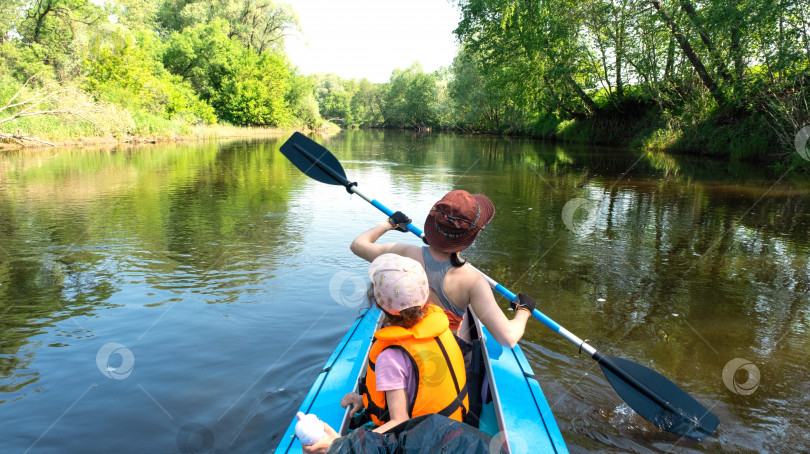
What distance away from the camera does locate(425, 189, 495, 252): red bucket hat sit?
2318 mm

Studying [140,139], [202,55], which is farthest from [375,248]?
[202,55]

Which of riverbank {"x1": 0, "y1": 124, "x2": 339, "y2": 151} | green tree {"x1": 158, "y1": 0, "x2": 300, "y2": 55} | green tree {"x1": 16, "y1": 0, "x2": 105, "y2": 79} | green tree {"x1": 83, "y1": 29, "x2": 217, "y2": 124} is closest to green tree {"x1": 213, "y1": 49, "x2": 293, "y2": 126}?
green tree {"x1": 158, "y1": 0, "x2": 300, "y2": 55}

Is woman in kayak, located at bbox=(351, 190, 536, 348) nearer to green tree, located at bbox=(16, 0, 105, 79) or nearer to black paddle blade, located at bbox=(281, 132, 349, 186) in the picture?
black paddle blade, located at bbox=(281, 132, 349, 186)

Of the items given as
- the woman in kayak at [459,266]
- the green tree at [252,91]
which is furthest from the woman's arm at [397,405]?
the green tree at [252,91]

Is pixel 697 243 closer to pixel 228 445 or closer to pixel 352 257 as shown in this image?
pixel 352 257

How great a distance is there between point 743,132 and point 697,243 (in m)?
Result: 12.4

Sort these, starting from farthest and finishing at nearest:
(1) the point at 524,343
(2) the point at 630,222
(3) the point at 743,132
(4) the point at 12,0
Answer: (4) the point at 12,0, (3) the point at 743,132, (2) the point at 630,222, (1) the point at 524,343

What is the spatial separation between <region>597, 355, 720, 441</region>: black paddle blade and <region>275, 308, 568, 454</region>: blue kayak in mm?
597

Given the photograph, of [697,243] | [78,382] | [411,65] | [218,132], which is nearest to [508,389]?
[78,382]

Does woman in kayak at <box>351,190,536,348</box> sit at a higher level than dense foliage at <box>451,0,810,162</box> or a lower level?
lower

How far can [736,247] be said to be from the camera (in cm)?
693

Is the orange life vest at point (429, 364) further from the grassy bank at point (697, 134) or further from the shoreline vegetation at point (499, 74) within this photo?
the grassy bank at point (697, 134)

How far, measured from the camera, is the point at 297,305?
196 inches

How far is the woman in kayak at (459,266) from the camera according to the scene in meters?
2.33
